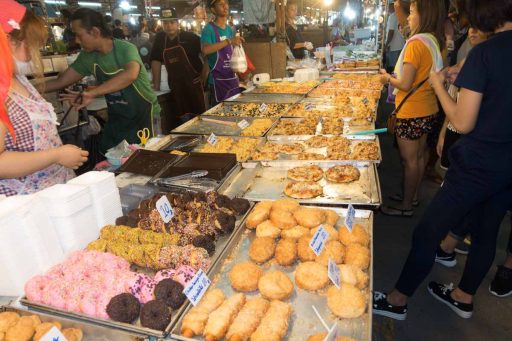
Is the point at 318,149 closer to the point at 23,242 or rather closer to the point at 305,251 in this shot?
the point at 305,251

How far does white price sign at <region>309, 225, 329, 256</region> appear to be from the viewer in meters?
2.01

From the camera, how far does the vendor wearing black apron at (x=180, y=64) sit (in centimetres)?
668

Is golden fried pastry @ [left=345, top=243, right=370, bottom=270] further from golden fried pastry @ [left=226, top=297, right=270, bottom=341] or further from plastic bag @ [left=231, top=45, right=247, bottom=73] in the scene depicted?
plastic bag @ [left=231, top=45, right=247, bottom=73]

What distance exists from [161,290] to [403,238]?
3613 mm

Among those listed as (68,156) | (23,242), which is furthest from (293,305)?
(68,156)

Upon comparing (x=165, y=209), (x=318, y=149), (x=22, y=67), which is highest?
(x=22, y=67)

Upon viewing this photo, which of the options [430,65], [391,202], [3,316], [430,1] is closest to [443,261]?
[391,202]

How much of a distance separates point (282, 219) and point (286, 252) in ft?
0.95

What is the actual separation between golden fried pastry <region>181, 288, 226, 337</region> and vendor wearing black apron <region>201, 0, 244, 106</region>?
193 inches

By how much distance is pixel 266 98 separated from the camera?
601 cm

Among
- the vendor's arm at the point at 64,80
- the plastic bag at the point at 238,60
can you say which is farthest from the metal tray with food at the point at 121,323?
the plastic bag at the point at 238,60

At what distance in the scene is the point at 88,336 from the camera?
1.62 meters

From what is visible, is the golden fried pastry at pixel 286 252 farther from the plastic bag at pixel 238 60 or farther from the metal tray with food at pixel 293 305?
the plastic bag at pixel 238 60

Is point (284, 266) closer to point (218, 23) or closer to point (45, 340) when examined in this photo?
point (45, 340)
